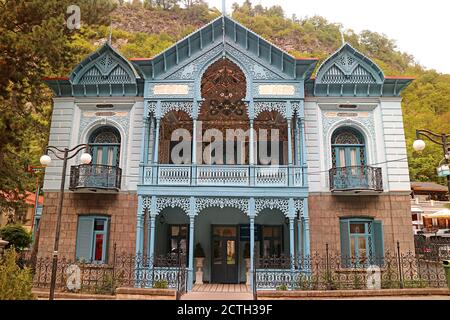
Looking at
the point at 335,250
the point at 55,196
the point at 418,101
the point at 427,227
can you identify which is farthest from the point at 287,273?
the point at 418,101

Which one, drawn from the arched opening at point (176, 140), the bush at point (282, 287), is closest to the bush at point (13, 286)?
the bush at point (282, 287)

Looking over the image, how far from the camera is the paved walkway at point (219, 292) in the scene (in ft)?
40.7

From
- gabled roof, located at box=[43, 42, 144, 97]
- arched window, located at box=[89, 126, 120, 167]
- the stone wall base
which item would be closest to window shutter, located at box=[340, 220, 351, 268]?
the stone wall base

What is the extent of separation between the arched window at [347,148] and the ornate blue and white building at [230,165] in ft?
0.16

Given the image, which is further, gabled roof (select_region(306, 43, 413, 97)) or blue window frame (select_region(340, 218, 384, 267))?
gabled roof (select_region(306, 43, 413, 97))

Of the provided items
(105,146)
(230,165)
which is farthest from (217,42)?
(105,146)

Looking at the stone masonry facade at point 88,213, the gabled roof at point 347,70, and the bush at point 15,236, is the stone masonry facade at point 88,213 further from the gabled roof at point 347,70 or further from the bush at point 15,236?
the bush at point 15,236

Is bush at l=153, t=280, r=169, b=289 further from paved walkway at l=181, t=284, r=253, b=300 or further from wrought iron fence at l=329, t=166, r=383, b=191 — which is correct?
wrought iron fence at l=329, t=166, r=383, b=191

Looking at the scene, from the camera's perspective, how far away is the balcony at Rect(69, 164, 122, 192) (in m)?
15.3

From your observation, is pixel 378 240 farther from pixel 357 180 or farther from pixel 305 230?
pixel 305 230

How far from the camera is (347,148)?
1666cm

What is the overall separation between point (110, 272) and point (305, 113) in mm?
11172

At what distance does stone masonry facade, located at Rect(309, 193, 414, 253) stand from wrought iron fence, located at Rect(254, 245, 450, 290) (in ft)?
2.21

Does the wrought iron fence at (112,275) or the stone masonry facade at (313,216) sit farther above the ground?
the stone masonry facade at (313,216)
